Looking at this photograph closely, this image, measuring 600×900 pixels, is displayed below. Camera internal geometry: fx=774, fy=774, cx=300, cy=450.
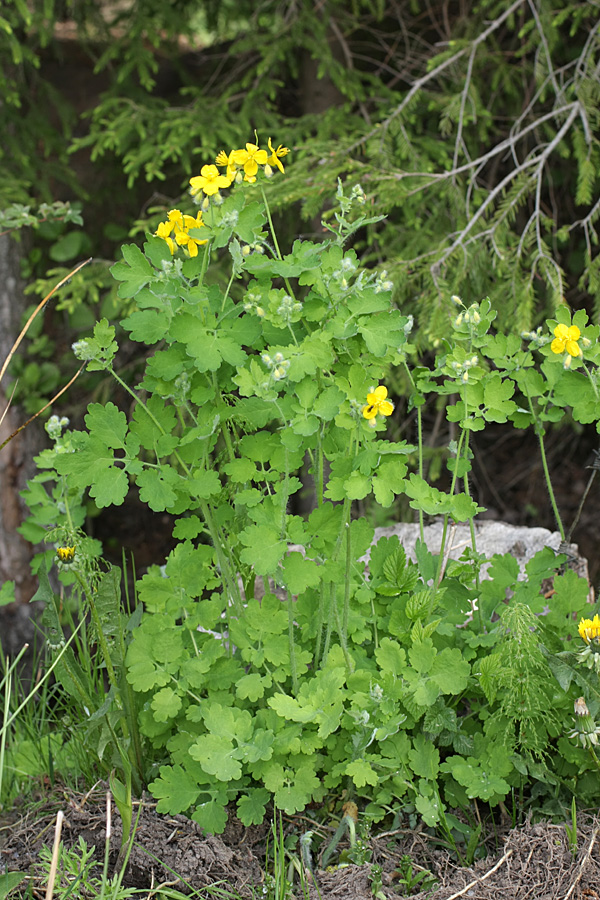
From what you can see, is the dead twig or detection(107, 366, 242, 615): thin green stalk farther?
detection(107, 366, 242, 615): thin green stalk

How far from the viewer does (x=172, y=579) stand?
162 cm

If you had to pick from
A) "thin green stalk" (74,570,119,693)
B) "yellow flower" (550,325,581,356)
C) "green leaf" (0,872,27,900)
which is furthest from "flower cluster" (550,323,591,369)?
"green leaf" (0,872,27,900)

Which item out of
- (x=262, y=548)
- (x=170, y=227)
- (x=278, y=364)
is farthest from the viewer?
(x=170, y=227)

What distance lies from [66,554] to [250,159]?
2.74ft

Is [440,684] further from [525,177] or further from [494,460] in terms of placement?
[494,460]

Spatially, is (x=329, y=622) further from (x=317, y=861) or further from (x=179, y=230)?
(x=179, y=230)

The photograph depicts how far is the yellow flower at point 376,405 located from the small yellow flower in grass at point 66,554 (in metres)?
0.67

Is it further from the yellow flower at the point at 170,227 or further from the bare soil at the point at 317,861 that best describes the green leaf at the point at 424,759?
the yellow flower at the point at 170,227

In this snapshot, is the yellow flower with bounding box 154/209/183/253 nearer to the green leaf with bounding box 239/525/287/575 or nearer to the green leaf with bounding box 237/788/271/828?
the green leaf with bounding box 239/525/287/575

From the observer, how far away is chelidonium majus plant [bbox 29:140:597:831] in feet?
4.50

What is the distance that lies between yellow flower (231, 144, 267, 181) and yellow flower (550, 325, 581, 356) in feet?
2.10

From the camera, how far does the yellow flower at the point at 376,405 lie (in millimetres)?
1303

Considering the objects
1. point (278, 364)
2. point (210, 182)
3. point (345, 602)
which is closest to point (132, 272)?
point (210, 182)

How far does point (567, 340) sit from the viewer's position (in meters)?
1.50
